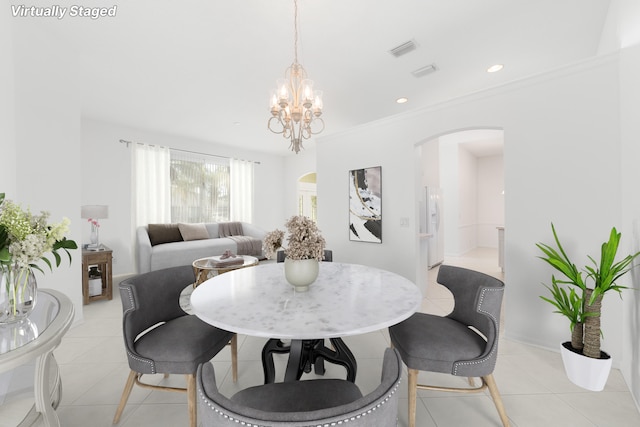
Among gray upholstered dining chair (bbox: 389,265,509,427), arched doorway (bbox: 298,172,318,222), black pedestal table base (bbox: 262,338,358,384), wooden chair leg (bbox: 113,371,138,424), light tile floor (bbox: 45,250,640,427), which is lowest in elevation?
light tile floor (bbox: 45,250,640,427)

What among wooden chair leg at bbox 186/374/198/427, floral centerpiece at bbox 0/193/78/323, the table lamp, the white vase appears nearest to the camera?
floral centerpiece at bbox 0/193/78/323

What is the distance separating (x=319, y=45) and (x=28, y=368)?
2.96 metres

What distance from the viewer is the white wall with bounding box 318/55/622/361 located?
206cm

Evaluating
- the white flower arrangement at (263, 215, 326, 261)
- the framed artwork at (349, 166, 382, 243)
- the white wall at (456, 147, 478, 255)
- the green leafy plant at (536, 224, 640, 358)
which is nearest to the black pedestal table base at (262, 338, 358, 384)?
the white flower arrangement at (263, 215, 326, 261)

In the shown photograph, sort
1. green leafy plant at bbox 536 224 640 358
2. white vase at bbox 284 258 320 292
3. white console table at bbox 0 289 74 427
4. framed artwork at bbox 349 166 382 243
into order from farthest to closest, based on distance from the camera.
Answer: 1. framed artwork at bbox 349 166 382 243
2. green leafy plant at bbox 536 224 640 358
3. white vase at bbox 284 258 320 292
4. white console table at bbox 0 289 74 427

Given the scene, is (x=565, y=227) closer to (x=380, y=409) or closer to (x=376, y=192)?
(x=376, y=192)

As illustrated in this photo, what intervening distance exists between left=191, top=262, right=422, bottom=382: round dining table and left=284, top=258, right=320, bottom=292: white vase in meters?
0.07

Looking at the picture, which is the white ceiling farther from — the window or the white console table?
the white console table

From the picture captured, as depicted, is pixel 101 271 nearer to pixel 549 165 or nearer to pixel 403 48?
pixel 403 48

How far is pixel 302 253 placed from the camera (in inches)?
57.7

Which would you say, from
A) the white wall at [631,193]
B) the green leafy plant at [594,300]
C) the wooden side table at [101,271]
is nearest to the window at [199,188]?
the wooden side table at [101,271]

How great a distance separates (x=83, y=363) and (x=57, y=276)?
0.98 metres

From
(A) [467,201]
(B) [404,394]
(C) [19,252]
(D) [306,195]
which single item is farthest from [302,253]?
(A) [467,201]

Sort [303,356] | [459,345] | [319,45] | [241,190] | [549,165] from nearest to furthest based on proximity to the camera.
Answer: [459,345]
[303,356]
[549,165]
[319,45]
[241,190]
